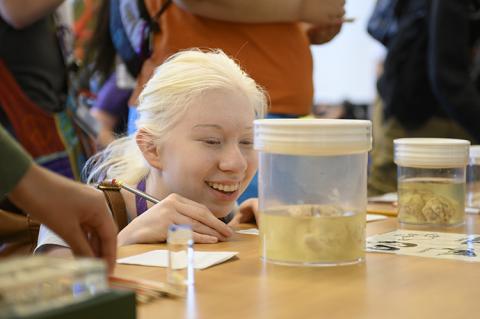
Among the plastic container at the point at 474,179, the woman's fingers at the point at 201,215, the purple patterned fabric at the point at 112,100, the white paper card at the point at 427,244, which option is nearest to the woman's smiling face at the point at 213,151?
the woman's fingers at the point at 201,215

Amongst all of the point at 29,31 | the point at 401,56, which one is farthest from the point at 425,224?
the point at 401,56

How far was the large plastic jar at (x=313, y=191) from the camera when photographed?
111 centimetres

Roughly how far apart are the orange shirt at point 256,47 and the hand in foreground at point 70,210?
1.13 m

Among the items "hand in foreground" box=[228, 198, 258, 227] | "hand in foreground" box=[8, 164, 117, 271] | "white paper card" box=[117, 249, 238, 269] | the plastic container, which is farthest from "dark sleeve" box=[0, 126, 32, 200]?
the plastic container

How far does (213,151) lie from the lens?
1.52 meters

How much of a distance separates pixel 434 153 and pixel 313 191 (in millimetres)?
574

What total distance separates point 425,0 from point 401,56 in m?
0.21

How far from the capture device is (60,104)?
2109 millimetres

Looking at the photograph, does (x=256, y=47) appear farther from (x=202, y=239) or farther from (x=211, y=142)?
(x=202, y=239)

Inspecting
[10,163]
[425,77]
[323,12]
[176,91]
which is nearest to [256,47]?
[323,12]

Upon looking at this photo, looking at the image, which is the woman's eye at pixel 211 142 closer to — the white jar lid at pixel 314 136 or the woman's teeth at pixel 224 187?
the woman's teeth at pixel 224 187

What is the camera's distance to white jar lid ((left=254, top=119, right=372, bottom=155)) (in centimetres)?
111

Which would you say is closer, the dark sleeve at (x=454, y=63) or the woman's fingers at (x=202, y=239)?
the woman's fingers at (x=202, y=239)

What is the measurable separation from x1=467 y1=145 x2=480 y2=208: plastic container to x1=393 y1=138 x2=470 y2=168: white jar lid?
11.3 inches
